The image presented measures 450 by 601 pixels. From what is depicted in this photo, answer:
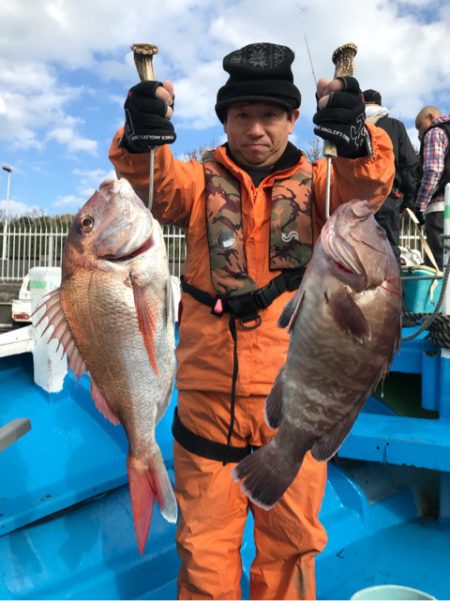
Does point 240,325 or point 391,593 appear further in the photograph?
point 391,593

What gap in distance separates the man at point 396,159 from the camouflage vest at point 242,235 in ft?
9.37

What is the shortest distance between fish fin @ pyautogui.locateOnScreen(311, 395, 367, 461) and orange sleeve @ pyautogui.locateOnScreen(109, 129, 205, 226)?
4.44 ft

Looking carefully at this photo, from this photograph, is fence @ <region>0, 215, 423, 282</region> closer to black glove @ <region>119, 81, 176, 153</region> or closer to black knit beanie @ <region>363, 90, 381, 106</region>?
black knit beanie @ <region>363, 90, 381, 106</region>

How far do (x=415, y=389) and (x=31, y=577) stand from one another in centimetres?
353

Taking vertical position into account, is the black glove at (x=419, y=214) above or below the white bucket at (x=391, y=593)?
above

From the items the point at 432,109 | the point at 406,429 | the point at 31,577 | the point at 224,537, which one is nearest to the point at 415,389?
the point at 406,429

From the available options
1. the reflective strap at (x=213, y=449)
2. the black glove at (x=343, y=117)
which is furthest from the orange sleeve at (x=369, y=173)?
the reflective strap at (x=213, y=449)

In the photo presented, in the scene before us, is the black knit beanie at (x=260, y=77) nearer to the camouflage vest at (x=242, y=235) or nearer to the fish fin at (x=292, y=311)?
the camouflage vest at (x=242, y=235)

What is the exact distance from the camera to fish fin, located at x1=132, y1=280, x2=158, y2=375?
6.68ft

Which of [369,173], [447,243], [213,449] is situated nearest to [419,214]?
[447,243]

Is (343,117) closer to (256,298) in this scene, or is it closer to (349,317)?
(349,317)

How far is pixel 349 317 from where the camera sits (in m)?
1.75

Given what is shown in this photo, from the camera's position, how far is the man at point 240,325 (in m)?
2.54

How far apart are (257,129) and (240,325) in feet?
3.17
